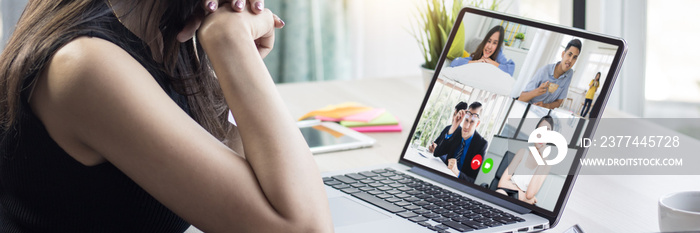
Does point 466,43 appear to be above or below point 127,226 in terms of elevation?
above

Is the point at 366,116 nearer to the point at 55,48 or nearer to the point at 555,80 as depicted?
the point at 555,80

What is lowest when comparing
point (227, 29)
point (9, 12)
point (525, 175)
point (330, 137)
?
point (9, 12)

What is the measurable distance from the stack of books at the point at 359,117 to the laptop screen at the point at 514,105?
29 cm

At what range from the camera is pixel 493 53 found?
1073mm

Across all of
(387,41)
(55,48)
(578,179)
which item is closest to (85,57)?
(55,48)

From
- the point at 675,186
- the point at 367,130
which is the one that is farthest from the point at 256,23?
the point at 675,186

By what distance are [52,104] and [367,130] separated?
73 cm

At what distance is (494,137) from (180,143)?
445 millimetres

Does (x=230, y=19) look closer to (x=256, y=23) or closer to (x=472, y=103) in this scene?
(x=256, y=23)

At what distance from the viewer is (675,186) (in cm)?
108

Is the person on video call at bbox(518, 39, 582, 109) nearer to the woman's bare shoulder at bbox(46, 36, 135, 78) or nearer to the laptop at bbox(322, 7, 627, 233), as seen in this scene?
the laptop at bbox(322, 7, 627, 233)

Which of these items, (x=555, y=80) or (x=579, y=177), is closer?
(x=555, y=80)

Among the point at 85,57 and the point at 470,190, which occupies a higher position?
the point at 85,57

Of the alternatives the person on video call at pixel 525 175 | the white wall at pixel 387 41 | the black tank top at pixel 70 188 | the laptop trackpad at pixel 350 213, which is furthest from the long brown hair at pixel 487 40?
the white wall at pixel 387 41
